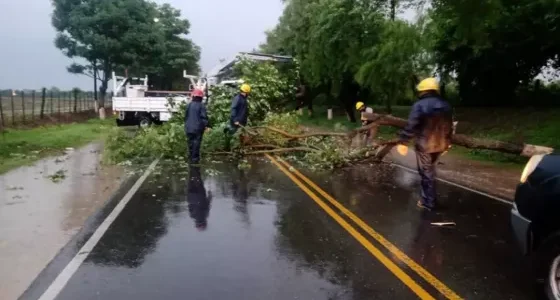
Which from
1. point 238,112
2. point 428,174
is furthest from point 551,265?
point 238,112

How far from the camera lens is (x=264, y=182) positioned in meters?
11.7

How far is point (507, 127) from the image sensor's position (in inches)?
845

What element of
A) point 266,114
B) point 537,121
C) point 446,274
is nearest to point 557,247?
point 446,274

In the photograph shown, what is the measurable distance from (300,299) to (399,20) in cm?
2003

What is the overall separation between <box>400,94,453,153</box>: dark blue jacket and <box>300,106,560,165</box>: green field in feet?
23.9

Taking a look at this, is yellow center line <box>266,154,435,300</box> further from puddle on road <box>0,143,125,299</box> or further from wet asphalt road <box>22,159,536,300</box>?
puddle on road <box>0,143,125,299</box>

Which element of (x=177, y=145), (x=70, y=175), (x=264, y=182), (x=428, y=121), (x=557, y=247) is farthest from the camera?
(x=177, y=145)

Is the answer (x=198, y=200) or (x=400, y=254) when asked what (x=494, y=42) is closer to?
(x=198, y=200)

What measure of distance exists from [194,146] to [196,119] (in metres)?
0.69

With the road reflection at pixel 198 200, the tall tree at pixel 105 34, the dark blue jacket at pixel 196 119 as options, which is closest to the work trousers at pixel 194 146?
the dark blue jacket at pixel 196 119

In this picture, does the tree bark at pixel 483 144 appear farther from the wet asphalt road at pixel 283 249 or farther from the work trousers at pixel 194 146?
the work trousers at pixel 194 146

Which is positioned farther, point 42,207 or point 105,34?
point 105,34

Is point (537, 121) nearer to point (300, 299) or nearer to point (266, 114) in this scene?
point (266, 114)

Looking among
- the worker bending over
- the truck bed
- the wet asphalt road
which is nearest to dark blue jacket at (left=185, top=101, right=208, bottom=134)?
the worker bending over
